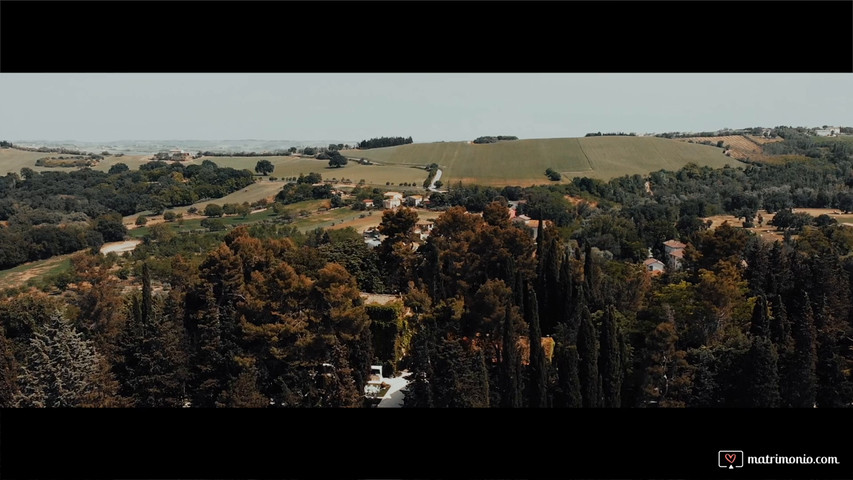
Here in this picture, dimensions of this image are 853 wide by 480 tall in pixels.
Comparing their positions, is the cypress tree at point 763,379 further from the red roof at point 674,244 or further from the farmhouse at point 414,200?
the farmhouse at point 414,200

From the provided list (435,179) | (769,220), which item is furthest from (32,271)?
(769,220)

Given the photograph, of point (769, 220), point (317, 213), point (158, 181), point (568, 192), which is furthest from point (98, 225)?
point (769, 220)

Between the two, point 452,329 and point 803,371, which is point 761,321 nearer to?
point 803,371

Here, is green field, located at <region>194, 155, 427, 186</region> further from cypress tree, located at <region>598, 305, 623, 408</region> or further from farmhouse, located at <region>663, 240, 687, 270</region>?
cypress tree, located at <region>598, 305, 623, 408</region>

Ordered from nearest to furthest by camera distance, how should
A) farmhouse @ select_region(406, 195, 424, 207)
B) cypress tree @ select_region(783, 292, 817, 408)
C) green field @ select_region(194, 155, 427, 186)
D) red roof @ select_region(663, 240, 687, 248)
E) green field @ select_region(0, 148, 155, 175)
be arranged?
cypress tree @ select_region(783, 292, 817, 408) < red roof @ select_region(663, 240, 687, 248) < farmhouse @ select_region(406, 195, 424, 207) < green field @ select_region(0, 148, 155, 175) < green field @ select_region(194, 155, 427, 186)

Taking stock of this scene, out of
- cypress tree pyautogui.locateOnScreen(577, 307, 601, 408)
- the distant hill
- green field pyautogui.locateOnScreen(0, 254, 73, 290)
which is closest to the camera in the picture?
cypress tree pyautogui.locateOnScreen(577, 307, 601, 408)

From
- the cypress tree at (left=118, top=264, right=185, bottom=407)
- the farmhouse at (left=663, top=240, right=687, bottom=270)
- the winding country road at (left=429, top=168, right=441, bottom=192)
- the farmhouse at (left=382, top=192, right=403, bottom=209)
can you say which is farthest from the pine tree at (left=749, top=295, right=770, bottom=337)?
the winding country road at (left=429, top=168, right=441, bottom=192)

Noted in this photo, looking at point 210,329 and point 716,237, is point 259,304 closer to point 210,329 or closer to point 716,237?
point 210,329
